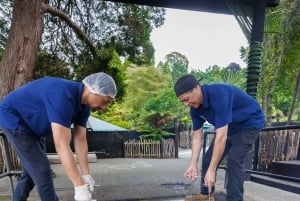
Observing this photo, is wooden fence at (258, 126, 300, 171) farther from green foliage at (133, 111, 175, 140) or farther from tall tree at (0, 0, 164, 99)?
green foliage at (133, 111, 175, 140)

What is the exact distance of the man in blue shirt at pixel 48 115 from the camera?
6.06 ft

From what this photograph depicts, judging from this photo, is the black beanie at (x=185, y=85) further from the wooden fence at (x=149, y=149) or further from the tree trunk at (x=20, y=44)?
the wooden fence at (x=149, y=149)

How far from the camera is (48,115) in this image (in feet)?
6.12

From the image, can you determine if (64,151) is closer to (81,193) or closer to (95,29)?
(81,193)

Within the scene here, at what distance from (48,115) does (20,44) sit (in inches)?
147

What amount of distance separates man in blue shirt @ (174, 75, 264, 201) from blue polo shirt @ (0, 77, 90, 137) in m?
0.84

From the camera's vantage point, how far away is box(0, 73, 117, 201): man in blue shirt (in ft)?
6.06

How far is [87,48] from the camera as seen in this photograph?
761cm

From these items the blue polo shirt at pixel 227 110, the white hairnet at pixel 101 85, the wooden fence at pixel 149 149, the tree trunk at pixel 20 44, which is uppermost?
the tree trunk at pixel 20 44

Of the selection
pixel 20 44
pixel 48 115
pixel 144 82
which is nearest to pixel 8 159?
pixel 48 115

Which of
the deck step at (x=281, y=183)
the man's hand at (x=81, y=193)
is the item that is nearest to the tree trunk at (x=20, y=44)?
the man's hand at (x=81, y=193)

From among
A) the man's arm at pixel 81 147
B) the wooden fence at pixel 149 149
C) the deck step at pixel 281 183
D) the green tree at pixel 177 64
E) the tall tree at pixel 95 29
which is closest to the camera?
the man's arm at pixel 81 147

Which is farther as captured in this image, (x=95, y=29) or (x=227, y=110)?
(x=95, y=29)

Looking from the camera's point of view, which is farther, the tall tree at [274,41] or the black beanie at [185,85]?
the tall tree at [274,41]
